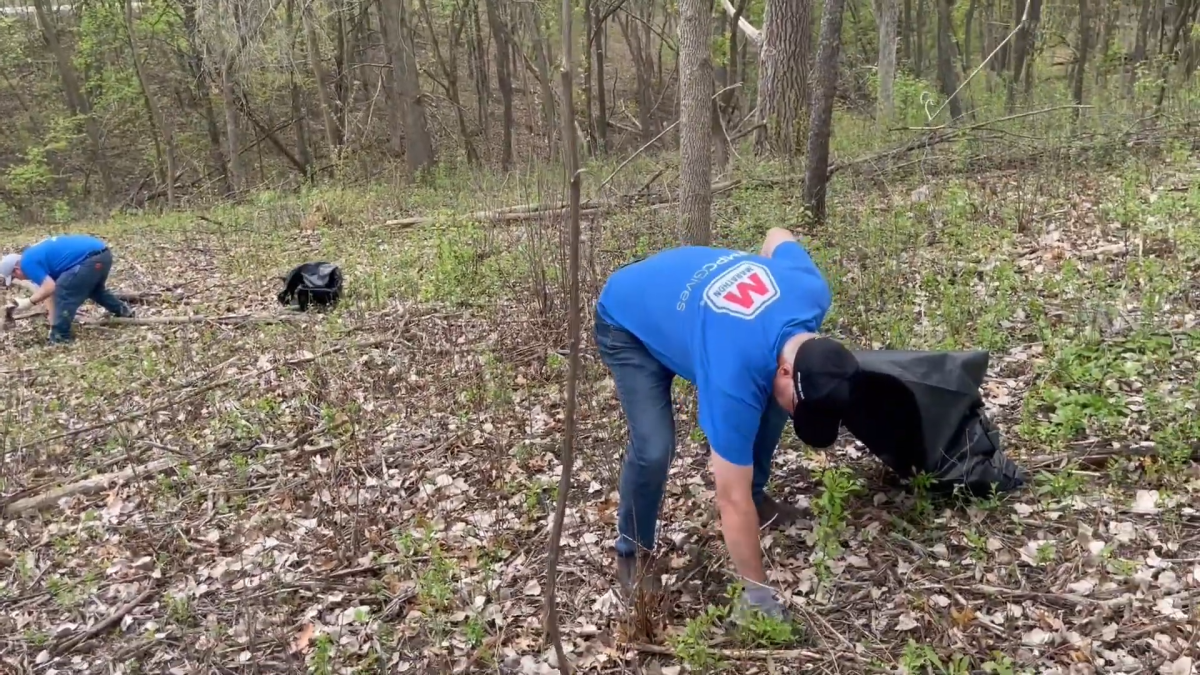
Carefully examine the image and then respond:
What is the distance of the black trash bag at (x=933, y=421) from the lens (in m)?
3.07

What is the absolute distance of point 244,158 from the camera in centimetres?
2195

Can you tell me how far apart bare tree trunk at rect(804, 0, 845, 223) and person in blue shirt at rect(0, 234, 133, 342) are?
657 cm

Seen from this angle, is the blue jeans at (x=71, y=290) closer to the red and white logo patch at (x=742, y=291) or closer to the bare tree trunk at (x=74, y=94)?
the red and white logo patch at (x=742, y=291)

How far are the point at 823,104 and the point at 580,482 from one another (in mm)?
3813

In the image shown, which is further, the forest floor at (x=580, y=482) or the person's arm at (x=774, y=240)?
the person's arm at (x=774, y=240)

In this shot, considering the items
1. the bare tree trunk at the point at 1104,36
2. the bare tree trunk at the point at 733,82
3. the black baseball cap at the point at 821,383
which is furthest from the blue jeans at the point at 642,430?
the bare tree trunk at the point at 1104,36

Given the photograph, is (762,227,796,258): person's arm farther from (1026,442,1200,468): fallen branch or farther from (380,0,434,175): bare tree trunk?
(380,0,434,175): bare tree trunk

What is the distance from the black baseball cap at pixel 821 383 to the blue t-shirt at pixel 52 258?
7616 millimetres

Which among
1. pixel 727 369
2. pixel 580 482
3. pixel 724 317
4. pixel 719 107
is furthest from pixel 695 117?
pixel 719 107

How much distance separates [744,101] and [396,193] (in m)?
9.61

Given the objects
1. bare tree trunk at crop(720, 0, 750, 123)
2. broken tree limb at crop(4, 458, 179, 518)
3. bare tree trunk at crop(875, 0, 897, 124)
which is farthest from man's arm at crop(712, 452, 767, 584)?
bare tree trunk at crop(720, 0, 750, 123)

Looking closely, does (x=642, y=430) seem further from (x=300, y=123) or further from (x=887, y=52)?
(x=300, y=123)

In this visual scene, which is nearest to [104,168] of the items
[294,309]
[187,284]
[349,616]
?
[187,284]

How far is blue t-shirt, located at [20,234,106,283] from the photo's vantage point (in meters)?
7.68
